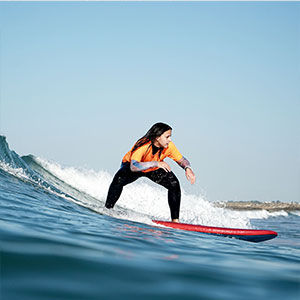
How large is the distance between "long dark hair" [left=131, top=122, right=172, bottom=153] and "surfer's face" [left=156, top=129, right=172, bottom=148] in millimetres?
44

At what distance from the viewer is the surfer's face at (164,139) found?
226 inches

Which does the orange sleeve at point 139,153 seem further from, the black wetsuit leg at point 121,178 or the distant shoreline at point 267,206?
the distant shoreline at point 267,206

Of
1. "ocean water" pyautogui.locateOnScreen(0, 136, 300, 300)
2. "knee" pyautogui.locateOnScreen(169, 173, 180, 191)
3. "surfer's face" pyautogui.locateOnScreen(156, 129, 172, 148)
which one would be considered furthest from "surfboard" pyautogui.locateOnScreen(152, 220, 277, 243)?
"ocean water" pyautogui.locateOnScreen(0, 136, 300, 300)

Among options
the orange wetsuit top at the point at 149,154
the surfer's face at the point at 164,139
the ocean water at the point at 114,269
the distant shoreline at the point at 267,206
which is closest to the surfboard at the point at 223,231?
the orange wetsuit top at the point at 149,154

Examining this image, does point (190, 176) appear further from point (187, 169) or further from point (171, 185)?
point (171, 185)

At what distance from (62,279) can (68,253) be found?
519 mm

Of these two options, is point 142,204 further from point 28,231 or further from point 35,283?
point 35,283

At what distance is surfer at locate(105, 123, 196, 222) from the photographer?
567cm

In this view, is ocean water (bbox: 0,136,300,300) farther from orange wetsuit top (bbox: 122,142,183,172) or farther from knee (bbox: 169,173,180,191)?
knee (bbox: 169,173,180,191)

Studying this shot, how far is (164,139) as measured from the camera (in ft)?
18.9

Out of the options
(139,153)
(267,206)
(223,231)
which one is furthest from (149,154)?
(267,206)

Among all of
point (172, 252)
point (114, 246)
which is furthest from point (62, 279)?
point (172, 252)

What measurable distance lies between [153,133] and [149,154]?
1.10ft

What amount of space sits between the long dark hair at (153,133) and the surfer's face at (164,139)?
0.15 feet
